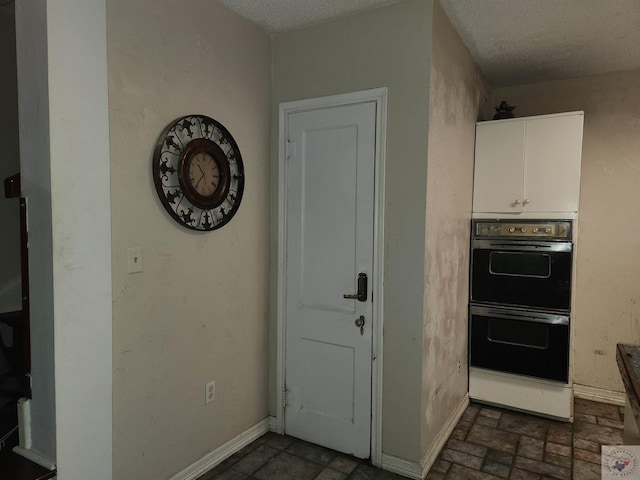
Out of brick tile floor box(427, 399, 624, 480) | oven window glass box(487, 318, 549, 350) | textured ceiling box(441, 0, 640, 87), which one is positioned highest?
textured ceiling box(441, 0, 640, 87)

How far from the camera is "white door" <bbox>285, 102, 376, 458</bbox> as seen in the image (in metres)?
2.45

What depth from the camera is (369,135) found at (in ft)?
7.89

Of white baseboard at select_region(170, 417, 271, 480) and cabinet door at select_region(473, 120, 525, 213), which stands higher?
cabinet door at select_region(473, 120, 525, 213)

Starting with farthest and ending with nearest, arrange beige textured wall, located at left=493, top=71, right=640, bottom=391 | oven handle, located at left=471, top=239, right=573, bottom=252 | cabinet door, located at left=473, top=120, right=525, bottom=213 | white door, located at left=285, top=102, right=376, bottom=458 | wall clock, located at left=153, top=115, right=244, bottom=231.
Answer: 1. beige textured wall, located at left=493, top=71, right=640, bottom=391
2. cabinet door, located at left=473, top=120, right=525, bottom=213
3. oven handle, located at left=471, top=239, right=573, bottom=252
4. white door, located at left=285, top=102, right=376, bottom=458
5. wall clock, located at left=153, top=115, right=244, bottom=231


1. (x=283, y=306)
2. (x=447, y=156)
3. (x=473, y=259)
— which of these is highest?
(x=447, y=156)

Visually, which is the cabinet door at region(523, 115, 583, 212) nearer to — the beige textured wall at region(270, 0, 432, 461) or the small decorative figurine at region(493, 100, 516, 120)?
the small decorative figurine at region(493, 100, 516, 120)

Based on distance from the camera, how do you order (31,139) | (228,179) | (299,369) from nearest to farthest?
(31,139) → (228,179) → (299,369)

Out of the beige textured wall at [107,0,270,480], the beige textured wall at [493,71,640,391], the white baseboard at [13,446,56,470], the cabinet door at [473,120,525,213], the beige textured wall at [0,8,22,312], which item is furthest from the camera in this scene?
the beige textured wall at [493,71,640,391]

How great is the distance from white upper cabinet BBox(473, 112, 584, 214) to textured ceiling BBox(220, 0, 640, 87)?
0.45 m

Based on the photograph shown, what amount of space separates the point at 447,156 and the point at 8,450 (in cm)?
272

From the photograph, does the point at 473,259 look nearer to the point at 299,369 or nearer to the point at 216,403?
the point at 299,369

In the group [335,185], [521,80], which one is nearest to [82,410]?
[335,185]

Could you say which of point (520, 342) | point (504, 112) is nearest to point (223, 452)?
point (520, 342)

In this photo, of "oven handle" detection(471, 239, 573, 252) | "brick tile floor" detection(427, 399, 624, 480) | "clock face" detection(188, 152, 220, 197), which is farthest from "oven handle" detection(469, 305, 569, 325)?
"clock face" detection(188, 152, 220, 197)
